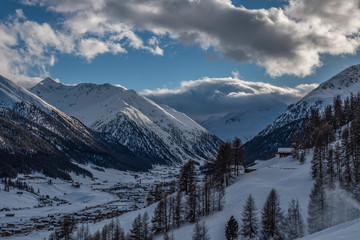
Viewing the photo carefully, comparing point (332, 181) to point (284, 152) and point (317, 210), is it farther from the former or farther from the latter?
point (284, 152)

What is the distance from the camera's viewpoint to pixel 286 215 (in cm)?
7981

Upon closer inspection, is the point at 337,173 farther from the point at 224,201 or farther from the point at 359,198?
the point at 224,201

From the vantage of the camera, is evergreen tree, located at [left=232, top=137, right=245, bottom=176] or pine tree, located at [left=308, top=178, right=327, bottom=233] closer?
pine tree, located at [left=308, top=178, right=327, bottom=233]

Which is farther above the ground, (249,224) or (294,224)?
(294,224)

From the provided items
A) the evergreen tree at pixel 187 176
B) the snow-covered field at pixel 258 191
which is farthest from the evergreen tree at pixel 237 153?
the evergreen tree at pixel 187 176

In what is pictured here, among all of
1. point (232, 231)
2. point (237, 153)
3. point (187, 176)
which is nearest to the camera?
point (232, 231)

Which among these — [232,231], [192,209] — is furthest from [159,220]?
[232,231]

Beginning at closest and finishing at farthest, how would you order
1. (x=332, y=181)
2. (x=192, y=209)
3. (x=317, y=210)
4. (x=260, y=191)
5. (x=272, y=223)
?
(x=317, y=210)
(x=272, y=223)
(x=332, y=181)
(x=260, y=191)
(x=192, y=209)

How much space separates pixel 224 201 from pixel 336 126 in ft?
310

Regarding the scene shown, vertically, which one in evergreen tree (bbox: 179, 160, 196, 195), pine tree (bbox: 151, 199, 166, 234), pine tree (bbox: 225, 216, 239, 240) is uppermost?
evergreen tree (bbox: 179, 160, 196, 195)

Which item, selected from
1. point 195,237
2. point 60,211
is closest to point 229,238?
point 195,237

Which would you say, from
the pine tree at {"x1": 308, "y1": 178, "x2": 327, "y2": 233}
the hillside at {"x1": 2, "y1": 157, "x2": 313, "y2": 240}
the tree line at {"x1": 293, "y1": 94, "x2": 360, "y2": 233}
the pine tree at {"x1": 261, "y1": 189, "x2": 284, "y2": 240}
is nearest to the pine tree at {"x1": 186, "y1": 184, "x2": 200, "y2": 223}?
the hillside at {"x1": 2, "y1": 157, "x2": 313, "y2": 240}

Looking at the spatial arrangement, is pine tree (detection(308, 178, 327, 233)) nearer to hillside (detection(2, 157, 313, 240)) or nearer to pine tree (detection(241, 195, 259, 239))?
hillside (detection(2, 157, 313, 240))

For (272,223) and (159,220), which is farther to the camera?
(159,220)
